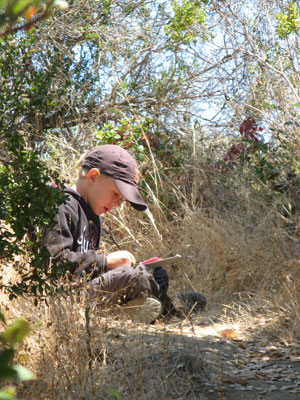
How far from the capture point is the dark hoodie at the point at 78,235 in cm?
340

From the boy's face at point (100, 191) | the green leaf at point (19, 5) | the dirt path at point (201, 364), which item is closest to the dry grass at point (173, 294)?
the dirt path at point (201, 364)

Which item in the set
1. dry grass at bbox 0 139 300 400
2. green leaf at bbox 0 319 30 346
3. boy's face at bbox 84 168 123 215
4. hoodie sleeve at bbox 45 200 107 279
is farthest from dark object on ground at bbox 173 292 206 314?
green leaf at bbox 0 319 30 346

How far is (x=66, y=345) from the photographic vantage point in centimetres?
263

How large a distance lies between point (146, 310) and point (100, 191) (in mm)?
837

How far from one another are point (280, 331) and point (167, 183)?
2869 mm

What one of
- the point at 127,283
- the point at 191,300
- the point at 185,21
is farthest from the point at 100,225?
the point at 185,21

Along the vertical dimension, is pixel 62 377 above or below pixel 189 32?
below

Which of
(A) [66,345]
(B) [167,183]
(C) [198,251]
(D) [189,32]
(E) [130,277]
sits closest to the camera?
(A) [66,345]

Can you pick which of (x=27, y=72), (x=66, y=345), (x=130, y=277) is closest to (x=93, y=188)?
(x=130, y=277)

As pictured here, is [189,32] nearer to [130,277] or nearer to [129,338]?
[130,277]

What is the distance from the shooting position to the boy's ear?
3750 mm

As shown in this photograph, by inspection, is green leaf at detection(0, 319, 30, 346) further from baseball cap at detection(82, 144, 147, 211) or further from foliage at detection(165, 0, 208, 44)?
foliage at detection(165, 0, 208, 44)

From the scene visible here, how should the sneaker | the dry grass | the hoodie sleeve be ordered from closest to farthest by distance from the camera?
1. the dry grass
2. the hoodie sleeve
3. the sneaker

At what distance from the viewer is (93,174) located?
376cm
